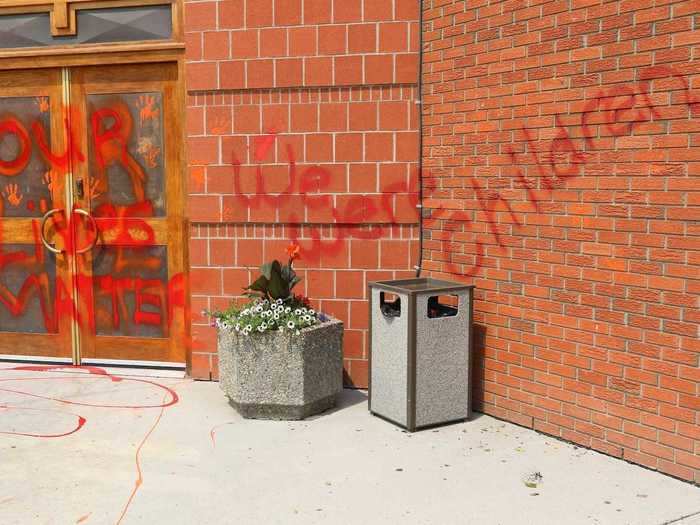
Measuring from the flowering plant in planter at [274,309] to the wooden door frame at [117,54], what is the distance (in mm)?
1005

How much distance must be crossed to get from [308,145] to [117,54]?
1.80m

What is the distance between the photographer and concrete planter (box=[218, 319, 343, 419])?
5.11 meters

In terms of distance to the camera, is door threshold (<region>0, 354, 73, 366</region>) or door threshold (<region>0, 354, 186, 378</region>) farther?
door threshold (<region>0, 354, 73, 366</region>)

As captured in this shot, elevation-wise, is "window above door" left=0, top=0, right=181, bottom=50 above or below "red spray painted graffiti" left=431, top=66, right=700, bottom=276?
above

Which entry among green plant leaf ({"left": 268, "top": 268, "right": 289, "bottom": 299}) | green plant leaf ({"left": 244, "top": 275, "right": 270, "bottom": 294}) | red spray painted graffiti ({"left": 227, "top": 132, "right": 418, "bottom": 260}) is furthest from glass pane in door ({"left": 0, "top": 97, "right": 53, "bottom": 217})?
green plant leaf ({"left": 268, "top": 268, "right": 289, "bottom": 299})

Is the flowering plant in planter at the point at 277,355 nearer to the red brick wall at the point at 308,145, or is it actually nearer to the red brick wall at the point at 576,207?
the red brick wall at the point at 308,145

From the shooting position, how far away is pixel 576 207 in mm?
4641

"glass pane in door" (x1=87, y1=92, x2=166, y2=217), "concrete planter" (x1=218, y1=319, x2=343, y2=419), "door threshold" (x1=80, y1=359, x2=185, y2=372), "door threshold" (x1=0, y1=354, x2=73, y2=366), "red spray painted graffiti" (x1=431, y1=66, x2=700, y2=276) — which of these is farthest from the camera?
"door threshold" (x1=0, y1=354, x2=73, y2=366)

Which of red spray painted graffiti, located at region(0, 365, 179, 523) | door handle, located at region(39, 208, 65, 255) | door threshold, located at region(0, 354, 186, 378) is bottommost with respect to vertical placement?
red spray painted graffiti, located at region(0, 365, 179, 523)

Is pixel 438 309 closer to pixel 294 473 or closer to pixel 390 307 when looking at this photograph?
pixel 390 307

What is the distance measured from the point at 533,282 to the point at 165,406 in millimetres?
2697

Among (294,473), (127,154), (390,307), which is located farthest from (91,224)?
(294,473)

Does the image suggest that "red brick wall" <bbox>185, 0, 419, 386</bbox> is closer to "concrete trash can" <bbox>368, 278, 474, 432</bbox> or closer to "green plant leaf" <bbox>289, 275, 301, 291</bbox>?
"green plant leaf" <bbox>289, 275, 301, 291</bbox>

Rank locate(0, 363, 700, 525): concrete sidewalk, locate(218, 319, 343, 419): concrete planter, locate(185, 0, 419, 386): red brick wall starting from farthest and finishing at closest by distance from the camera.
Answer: locate(185, 0, 419, 386): red brick wall → locate(218, 319, 343, 419): concrete planter → locate(0, 363, 700, 525): concrete sidewalk
